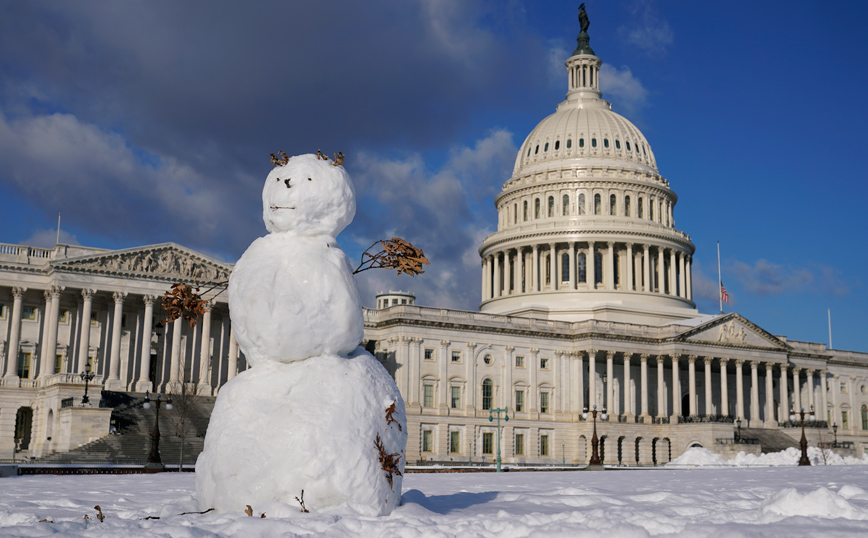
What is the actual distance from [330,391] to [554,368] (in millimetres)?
68337

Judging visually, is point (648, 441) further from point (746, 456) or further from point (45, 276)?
point (45, 276)

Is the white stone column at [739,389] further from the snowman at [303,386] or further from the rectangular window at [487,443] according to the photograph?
the snowman at [303,386]

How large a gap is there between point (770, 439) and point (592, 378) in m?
15.2

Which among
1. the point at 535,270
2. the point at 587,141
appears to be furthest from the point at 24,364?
the point at 587,141

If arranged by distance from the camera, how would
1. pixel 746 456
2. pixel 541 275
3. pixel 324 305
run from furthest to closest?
pixel 541 275 → pixel 746 456 → pixel 324 305

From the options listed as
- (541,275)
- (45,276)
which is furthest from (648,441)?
(45,276)

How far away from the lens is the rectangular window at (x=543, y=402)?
257ft

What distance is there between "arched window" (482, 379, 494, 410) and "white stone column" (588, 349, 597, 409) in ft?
27.7

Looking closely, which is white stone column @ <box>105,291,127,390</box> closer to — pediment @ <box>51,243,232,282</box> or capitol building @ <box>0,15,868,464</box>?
capitol building @ <box>0,15,868,464</box>

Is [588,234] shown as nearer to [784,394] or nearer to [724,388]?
[724,388]

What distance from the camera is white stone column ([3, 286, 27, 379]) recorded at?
207 ft

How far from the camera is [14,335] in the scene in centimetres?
6328

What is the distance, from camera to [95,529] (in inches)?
420

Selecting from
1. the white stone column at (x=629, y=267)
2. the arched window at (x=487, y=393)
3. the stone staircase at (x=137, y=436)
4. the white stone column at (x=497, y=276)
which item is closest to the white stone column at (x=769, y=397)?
the white stone column at (x=629, y=267)
